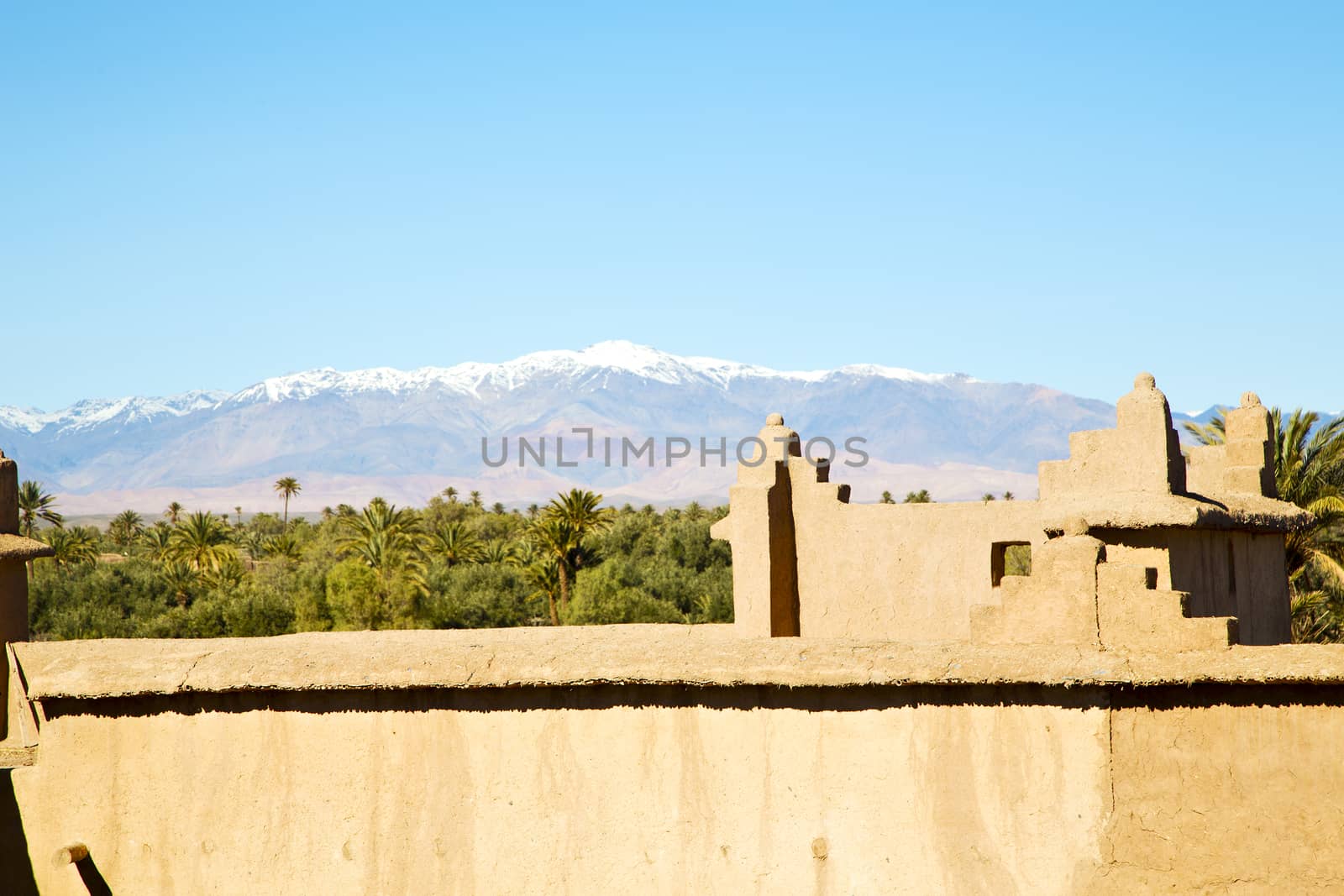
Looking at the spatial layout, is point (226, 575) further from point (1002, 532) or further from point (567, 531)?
point (1002, 532)

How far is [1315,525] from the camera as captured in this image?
22.6 metres

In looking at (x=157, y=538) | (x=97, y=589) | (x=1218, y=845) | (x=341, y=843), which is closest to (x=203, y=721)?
(x=341, y=843)

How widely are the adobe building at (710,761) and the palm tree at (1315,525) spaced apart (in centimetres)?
1645

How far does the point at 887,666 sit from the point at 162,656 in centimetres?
392

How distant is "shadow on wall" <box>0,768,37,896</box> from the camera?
7703 millimetres

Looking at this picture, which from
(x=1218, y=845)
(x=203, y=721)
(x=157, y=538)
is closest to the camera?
(x=1218, y=845)

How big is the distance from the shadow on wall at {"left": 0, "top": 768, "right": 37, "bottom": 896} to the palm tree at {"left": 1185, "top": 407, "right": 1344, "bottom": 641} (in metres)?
19.1

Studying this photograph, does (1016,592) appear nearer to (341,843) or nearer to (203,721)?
(341,843)

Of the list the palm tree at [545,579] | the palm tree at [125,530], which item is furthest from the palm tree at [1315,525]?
the palm tree at [125,530]

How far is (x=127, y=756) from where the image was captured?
780cm

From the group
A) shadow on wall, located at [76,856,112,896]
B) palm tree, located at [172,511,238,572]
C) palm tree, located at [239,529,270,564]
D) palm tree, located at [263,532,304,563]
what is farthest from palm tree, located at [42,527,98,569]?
shadow on wall, located at [76,856,112,896]

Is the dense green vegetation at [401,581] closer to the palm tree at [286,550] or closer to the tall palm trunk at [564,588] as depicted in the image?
the tall palm trunk at [564,588]

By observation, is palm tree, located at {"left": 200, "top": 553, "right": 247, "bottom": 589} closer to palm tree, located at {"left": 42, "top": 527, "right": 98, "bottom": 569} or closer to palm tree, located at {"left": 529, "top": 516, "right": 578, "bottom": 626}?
palm tree, located at {"left": 42, "top": 527, "right": 98, "bottom": 569}

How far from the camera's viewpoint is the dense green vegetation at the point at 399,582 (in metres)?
38.9
